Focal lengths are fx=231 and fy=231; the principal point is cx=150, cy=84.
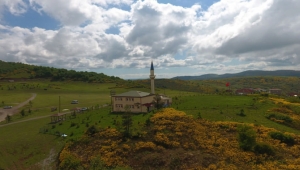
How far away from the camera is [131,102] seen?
54.6 meters

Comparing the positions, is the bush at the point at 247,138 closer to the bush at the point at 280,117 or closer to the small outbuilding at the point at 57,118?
the bush at the point at 280,117

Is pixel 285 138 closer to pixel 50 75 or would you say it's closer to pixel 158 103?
pixel 158 103

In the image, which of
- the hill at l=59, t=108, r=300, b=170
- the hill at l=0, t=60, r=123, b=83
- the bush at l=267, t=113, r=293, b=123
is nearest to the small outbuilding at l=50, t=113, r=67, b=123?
the hill at l=59, t=108, r=300, b=170

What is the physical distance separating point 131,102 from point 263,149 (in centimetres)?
3246

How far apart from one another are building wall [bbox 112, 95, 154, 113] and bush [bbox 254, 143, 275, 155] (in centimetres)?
2870

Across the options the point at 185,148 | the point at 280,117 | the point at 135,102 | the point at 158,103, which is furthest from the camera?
the point at 135,102

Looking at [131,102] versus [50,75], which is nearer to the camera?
[131,102]

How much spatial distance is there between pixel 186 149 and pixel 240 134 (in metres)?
7.09

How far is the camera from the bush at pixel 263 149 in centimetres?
2762

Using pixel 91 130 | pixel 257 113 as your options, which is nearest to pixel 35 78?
pixel 91 130

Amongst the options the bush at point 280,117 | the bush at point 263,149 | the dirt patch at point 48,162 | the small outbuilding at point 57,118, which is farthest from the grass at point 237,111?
the small outbuilding at point 57,118

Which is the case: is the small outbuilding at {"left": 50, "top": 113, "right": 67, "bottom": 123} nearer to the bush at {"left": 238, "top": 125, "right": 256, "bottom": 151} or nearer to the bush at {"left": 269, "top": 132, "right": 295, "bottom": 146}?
the bush at {"left": 238, "top": 125, "right": 256, "bottom": 151}

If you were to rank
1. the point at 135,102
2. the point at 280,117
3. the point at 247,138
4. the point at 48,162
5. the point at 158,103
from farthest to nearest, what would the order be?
1. the point at 135,102
2. the point at 158,103
3. the point at 280,117
4. the point at 48,162
5. the point at 247,138

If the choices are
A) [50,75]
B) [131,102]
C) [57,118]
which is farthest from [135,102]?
[50,75]
